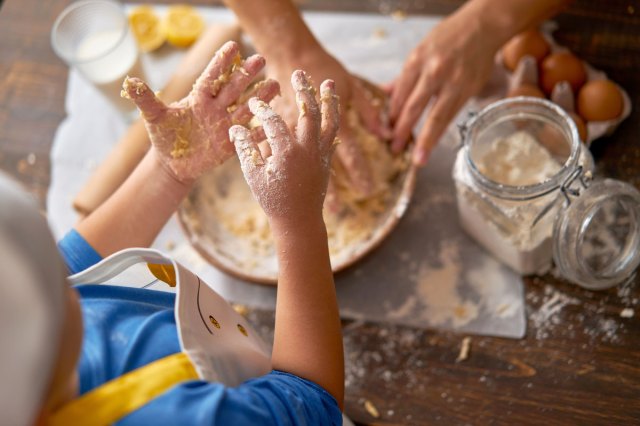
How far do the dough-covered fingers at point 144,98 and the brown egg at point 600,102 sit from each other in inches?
23.5

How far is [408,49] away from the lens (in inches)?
44.1

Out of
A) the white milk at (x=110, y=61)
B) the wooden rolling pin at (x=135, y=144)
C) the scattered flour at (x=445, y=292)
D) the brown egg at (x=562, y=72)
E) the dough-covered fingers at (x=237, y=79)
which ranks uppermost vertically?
the dough-covered fingers at (x=237, y=79)

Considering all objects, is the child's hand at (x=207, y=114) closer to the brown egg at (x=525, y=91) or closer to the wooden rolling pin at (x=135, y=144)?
the wooden rolling pin at (x=135, y=144)

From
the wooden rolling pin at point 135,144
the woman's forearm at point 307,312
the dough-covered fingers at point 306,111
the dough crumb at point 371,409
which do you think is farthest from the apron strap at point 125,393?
the wooden rolling pin at point 135,144

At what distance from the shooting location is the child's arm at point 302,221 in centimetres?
62

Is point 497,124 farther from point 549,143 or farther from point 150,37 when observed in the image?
point 150,37

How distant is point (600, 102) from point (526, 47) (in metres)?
0.15

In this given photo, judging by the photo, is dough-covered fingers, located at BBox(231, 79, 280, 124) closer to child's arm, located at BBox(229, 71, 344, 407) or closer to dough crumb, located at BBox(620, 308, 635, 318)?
child's arm, located at BBox(229, 71, 344, 407)

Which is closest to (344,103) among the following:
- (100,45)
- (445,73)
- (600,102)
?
(445,73)

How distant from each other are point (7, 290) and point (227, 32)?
2.44 feet

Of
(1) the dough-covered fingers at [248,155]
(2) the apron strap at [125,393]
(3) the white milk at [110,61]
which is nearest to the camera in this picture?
(2) the apron strap at [125,393]

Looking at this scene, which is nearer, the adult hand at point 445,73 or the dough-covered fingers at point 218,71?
the dough-covered fingers at point 218,71

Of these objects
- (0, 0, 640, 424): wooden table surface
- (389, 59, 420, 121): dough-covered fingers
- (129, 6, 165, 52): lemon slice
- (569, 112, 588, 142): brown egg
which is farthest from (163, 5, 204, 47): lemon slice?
(569, 112, 588, 142): brown egg

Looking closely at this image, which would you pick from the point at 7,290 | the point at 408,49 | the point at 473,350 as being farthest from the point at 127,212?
the point at 408,49
